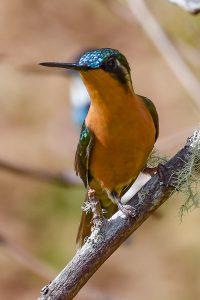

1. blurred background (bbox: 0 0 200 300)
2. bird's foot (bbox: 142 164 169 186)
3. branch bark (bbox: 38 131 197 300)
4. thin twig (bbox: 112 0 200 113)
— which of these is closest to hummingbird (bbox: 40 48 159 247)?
bird's foot (bbox: 142 164 169 186)

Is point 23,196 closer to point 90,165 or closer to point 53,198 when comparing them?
point 53,198

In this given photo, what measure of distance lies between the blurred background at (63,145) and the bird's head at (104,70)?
7.10 ft

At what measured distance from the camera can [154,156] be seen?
2934mm

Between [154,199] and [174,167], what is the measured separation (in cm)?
14

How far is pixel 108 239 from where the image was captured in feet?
7.63

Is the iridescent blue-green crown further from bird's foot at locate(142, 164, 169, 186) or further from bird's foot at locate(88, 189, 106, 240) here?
bird's foot at locate(88, 189, 106, 240)

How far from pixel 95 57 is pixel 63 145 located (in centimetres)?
523

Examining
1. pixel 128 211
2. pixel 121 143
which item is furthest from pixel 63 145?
pixel 128 211

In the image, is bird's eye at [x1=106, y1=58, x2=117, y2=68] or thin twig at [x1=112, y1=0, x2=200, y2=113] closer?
bird's eye at [x1=106, y1=58, x2=117, y2=68]

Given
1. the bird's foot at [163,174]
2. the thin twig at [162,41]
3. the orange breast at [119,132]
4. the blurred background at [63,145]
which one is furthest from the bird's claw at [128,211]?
the blurred background at [63,145]

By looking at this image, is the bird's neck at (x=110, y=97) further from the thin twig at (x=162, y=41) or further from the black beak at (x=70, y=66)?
the thin twig at (x=162, y=41)

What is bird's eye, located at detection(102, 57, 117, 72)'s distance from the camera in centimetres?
280

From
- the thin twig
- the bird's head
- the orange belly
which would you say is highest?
the thin twig

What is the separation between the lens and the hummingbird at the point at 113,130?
2834mm
